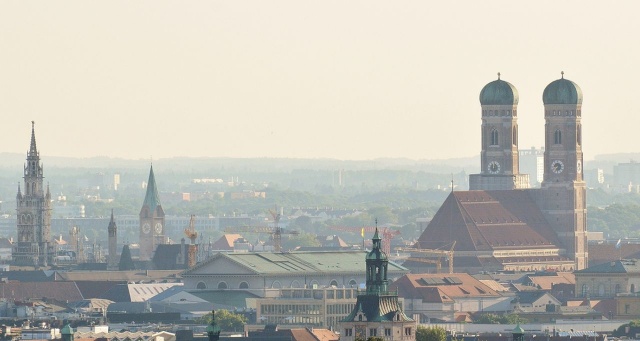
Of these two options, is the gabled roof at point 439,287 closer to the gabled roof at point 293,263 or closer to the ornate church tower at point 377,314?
the gabled roof at point 293,263

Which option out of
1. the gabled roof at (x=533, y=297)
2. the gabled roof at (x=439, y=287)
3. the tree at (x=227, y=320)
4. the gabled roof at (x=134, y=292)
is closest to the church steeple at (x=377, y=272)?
the tree at (x=227, y=320)

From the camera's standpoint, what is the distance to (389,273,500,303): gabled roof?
16350 cm

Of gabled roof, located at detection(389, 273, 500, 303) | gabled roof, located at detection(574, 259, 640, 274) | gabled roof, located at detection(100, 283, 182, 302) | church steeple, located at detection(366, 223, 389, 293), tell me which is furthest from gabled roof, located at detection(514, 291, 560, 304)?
church steeple, located at detection(366, 223, 389, 293)

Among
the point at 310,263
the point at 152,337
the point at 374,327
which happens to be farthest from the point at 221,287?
the point at 374,327

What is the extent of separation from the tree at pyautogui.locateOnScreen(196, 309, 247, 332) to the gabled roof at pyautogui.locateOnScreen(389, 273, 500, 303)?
61.7 feet

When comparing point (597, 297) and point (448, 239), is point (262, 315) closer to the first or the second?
point (597, 297)

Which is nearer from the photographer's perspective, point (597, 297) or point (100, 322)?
point (100, 322)

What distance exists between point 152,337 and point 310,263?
53075 millimetres

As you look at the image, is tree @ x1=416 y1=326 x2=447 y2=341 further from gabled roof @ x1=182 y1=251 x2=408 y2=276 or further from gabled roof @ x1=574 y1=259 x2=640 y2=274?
gabled roof @ x1=574 y1=259 x2=640 y2=274

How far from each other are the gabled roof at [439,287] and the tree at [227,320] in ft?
61.7

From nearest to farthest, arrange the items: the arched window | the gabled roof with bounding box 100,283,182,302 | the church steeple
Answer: the church steeple → the gabled roof with bounding box 100,283,182,302 → the arched window

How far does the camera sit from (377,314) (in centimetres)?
8819

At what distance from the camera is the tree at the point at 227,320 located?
13712 centimetres

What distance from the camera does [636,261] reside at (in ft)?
590
